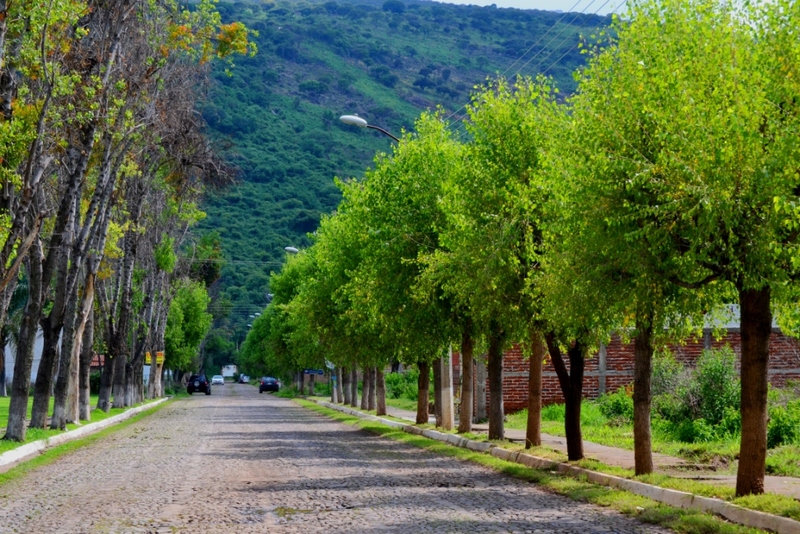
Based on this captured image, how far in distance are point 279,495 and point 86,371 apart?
79.7 feet

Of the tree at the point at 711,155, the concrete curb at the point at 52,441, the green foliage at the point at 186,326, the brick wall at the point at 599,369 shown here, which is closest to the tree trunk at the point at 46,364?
the concrete curb at the point at 52,441

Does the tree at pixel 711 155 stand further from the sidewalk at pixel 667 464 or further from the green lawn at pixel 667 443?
the green lawn at pixel 667 443

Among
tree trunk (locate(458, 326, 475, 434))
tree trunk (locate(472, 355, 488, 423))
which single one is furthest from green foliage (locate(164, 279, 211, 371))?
tree trunk (locate(458, 326, 475, 434))

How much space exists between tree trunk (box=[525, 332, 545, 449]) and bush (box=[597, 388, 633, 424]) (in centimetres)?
759

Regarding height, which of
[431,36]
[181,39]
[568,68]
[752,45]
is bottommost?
[752,45]

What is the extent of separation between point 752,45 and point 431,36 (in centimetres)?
17930

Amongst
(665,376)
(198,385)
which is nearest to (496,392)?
(665,376)

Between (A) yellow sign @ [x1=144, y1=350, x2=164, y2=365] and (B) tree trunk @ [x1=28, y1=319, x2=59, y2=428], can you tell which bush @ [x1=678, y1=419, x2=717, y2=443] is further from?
(A) yellow sign @ [x1=144, y1=350, x2=164, y2=365]

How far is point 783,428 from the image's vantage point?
21297mm

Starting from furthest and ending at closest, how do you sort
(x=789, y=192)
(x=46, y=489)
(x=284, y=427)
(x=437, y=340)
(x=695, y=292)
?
1. (x=284, y=427)
2. (x=437, y=340)
3. (x=46, y=489)
4. (x=695, y=292)
5. (x=789, y=192)

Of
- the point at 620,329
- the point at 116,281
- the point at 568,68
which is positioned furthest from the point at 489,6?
the point at 620,329

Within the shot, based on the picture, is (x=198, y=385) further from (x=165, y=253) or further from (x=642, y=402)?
(x=642, y=402)

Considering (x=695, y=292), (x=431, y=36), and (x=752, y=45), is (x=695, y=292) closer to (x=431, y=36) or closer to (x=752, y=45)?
(x=752, y=45)

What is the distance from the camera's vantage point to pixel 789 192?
11.4 metres
